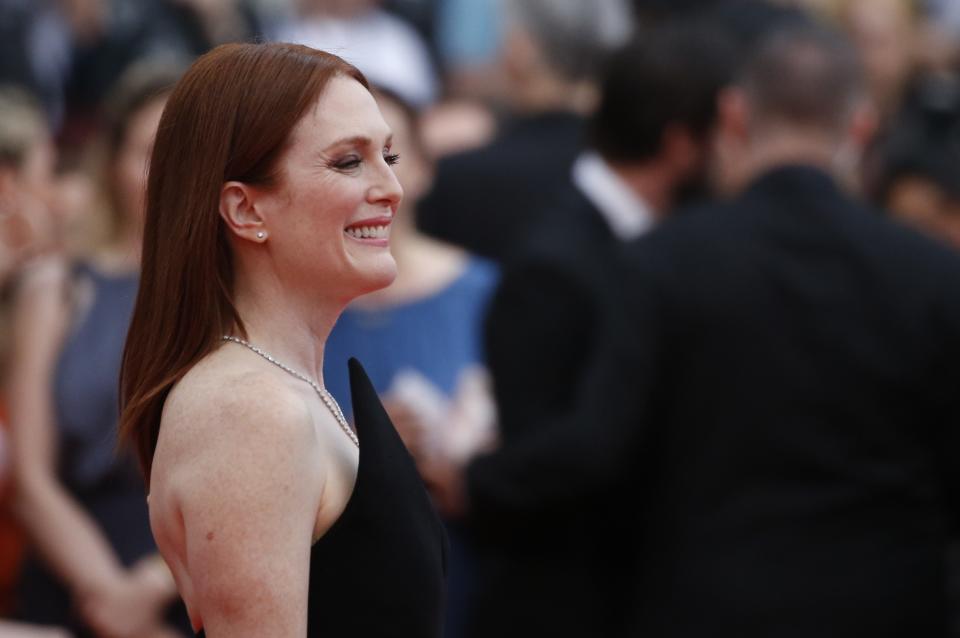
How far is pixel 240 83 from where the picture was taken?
177 centimetres

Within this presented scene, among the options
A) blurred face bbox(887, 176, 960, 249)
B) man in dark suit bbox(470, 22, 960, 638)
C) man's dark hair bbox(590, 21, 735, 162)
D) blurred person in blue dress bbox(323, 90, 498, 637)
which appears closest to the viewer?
man in dark suit bbox(470, 22, 960, 638)

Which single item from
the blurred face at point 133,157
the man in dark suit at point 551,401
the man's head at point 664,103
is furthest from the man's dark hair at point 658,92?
the blurred face at point 133,157

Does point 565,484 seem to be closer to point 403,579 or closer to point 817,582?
point 817,582

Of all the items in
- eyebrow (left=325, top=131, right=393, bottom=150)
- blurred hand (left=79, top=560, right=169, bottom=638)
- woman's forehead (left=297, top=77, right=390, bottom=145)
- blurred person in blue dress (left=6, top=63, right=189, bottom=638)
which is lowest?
blurred hand (left=79, top=560, right=169, bottom=638)

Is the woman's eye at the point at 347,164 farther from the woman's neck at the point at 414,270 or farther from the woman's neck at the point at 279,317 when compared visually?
the woman's neck at the point at 414,270

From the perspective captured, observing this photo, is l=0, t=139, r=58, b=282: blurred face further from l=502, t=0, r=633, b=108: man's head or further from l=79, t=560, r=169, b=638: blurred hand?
l=502, t=0, r=633, b=108: man's head

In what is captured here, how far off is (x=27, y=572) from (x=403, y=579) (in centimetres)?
285

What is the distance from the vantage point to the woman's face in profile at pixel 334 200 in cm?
177

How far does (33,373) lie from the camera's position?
166 inches

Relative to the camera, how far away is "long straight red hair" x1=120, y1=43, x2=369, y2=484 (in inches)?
69.5

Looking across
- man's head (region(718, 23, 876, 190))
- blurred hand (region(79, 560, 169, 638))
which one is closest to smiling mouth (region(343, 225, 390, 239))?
man's head (region(718, 23, 876, 190))

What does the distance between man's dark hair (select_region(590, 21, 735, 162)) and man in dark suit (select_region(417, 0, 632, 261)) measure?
1.80 feet

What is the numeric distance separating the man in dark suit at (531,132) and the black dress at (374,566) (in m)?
3.50

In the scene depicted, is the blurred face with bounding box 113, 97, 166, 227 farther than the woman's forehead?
Yes
